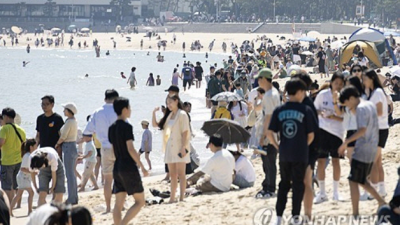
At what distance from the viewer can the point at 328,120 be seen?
9.52m

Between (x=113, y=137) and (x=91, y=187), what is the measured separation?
5820mm

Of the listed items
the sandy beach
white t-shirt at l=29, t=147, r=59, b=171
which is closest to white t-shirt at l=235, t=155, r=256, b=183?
the sandy beach

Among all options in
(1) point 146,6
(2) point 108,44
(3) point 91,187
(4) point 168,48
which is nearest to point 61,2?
(1) point 146,6

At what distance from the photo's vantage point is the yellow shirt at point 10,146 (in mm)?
11508

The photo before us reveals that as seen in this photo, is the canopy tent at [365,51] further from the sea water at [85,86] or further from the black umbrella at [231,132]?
the black umbrella at [231,132]

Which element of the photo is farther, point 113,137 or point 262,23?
point 262,23

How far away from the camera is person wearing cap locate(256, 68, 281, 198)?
9570 millimetres

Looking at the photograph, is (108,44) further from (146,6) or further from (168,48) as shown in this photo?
(146,6)

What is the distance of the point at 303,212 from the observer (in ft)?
29.3

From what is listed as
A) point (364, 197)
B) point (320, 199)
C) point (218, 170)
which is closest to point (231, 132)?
point (218, 170)

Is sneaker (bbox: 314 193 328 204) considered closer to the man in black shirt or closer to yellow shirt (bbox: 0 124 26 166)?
the man in black shirt

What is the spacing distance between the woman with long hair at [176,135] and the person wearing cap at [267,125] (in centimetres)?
94

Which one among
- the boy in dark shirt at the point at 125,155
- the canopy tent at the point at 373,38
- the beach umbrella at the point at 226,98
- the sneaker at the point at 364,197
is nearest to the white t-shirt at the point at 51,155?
the boy in dark shirt at the point at 125,155

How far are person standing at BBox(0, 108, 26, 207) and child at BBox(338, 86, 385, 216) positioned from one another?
4882 millimetres
